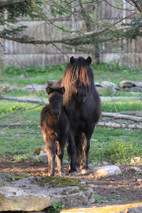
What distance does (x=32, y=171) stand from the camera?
7.08 meters

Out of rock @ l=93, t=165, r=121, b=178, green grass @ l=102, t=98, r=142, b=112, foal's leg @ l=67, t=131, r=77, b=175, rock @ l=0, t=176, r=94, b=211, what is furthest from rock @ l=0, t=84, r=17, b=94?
rock @ l=0, t=176, r=94, b=211

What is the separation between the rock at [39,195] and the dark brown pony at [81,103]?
2.30m

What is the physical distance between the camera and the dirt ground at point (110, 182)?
4941 mm

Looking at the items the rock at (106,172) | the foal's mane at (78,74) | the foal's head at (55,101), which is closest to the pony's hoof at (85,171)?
the rock at (106,172)

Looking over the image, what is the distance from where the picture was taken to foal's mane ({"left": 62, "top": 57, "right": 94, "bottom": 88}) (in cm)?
691

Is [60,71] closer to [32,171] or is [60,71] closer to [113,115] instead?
[113,115]

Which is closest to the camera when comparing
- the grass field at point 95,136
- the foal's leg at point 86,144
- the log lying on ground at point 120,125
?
the foal's leg at point 86,144

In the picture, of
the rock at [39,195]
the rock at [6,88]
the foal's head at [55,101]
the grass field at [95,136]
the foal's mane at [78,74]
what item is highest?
the foal's mane at [78,74]

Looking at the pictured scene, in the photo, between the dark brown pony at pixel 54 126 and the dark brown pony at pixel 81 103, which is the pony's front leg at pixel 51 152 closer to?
the dark brown pony at pixel 54 126

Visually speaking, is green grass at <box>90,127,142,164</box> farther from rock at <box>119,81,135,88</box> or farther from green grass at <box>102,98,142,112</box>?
rock at <box>119,81,135,88</box>

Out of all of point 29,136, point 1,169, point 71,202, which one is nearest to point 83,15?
point 1,169

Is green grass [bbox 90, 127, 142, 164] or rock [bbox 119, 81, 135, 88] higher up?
rock [bbox 119, 81, 135, 88]

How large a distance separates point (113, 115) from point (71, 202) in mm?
6674

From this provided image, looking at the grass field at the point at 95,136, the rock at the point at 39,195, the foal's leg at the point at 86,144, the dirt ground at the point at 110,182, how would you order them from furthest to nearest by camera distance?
the grass field at the point at 95,136 < the foal's leg at the point at 86,144 < the dirt ground at the point at 110,182 < the rock at the point at 39,195
